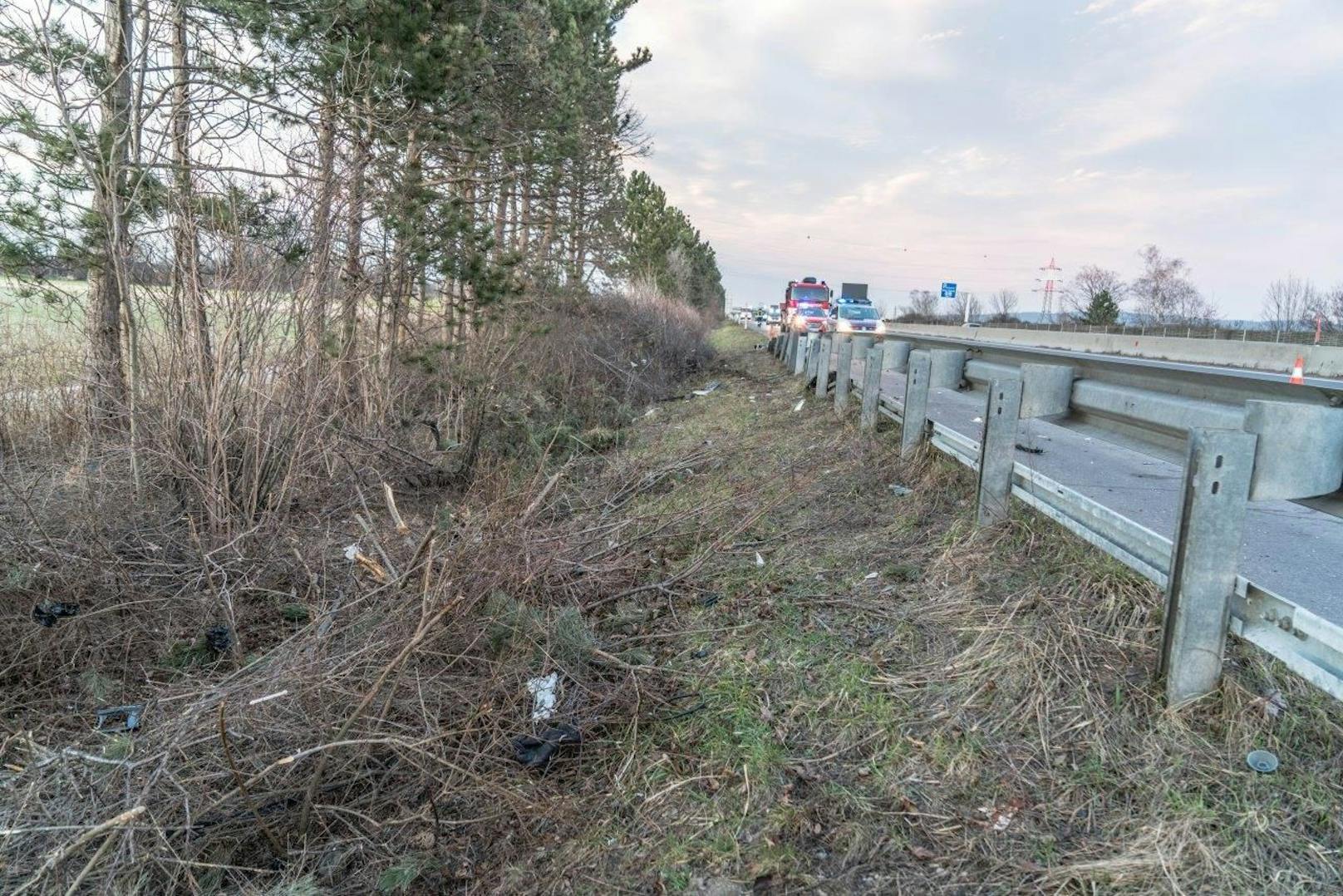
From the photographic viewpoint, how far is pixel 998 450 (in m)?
3.88

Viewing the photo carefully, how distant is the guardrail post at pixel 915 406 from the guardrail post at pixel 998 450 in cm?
131

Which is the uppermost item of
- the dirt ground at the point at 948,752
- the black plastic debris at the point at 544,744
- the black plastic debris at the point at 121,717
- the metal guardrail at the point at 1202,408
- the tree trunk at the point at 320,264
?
the tree trunk at the point at 320,264

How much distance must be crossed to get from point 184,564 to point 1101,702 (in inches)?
182

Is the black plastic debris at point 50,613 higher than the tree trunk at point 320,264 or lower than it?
lower

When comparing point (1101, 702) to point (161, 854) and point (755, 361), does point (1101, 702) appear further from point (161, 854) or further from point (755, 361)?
point (755, 361)

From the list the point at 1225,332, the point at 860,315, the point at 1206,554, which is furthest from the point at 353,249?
the point at 860,315

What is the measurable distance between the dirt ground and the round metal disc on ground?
0.02 m

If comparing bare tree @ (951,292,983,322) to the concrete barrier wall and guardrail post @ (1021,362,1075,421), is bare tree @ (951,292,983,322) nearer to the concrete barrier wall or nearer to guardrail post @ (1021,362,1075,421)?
the concrete barrier wall

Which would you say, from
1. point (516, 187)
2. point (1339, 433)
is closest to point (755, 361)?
point (516, 187)

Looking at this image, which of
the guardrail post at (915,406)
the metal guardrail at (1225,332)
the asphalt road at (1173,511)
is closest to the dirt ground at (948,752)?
the asphalt road at (1173,511)

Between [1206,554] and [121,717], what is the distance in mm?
4241

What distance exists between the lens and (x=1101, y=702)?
2508 millimetres

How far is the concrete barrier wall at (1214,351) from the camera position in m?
16.1

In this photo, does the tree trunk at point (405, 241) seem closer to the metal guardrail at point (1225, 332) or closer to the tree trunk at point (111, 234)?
the tree trunk at point (111, 234)
